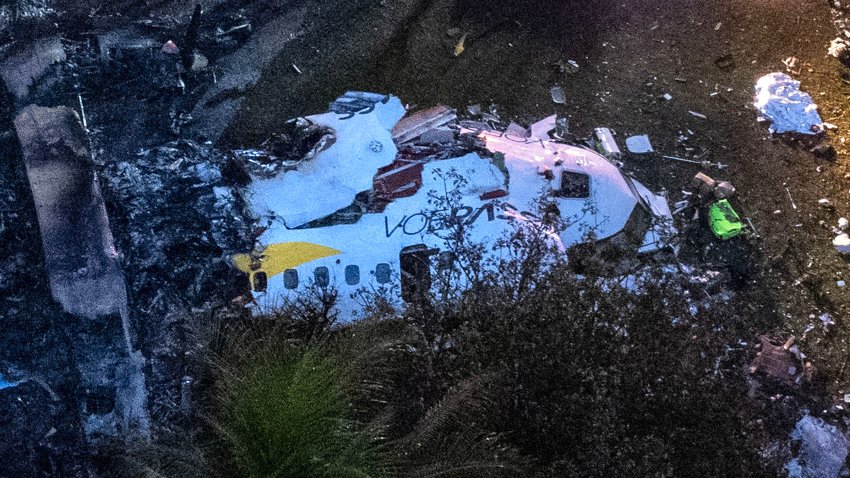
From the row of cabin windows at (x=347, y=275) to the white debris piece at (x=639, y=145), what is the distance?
208 centimetres

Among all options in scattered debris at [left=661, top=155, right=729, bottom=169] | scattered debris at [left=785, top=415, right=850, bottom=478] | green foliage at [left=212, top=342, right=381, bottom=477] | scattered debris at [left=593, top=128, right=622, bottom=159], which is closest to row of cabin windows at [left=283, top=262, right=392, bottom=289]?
green foliage at [left=212, top=342, right=381, bottom=477]

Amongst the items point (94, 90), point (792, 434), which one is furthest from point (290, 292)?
point (792, 434)

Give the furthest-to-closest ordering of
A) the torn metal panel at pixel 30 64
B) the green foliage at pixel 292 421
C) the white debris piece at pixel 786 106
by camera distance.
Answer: the white debris piece at pixel 786 106, the torn metal panel at pixel 30 64, the green foliage at pixel 292 421

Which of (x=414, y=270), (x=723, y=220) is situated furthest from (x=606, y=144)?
(x=414, y=270)

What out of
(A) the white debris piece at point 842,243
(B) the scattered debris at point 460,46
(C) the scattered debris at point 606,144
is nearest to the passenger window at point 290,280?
(B) the scattered debris at point 460,46

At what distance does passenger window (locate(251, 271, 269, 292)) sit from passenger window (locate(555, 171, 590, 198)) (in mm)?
2047

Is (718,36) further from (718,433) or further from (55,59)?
(55,59)

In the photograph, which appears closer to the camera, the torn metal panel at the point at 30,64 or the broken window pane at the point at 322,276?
the broken window pane at the point at 322,276

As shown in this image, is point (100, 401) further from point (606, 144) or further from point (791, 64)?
point (791, 64)

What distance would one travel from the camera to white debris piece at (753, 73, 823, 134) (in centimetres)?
534

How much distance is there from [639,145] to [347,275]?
240 centimetres

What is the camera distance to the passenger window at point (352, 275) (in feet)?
15.1

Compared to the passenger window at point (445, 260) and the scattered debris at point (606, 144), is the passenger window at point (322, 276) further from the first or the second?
the scattered debris at point (606, 144)

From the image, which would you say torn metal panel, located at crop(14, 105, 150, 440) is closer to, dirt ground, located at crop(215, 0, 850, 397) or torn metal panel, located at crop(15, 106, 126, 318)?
torn metal panel, located at crop(15, 106, 126, 318)
